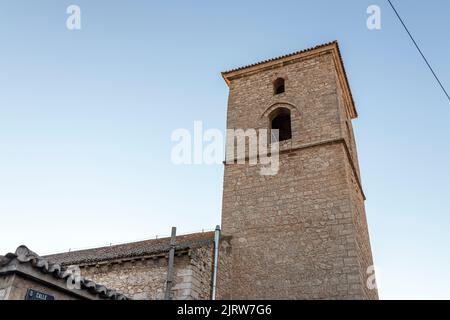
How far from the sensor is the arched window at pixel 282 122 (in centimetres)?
1200

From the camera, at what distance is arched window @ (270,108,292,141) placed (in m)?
12.0

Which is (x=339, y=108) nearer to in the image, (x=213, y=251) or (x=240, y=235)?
(x=240, y=235)

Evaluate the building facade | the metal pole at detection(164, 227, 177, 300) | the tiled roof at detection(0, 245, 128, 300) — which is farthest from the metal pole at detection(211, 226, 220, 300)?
the tiled roof at detection(0, 245, 128, 300)

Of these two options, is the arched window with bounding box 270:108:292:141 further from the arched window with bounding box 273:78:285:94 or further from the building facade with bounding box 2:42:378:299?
the arched window with bounding box 273:78:285:94

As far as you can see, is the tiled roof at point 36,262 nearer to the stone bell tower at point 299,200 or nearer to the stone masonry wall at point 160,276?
the stone masonry wall at point 160,276

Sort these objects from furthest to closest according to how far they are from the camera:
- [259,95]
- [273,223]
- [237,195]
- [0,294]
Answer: [259,95]
[237,195]
[273,223]
[0,294]

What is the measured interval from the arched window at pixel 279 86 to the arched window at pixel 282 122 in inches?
34.1

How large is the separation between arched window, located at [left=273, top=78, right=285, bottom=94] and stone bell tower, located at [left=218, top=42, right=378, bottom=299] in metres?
0.03

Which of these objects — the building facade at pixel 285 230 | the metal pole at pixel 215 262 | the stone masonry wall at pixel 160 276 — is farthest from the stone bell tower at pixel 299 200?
the stone masonry wall at pixel 160 276

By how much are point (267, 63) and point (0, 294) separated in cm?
1024

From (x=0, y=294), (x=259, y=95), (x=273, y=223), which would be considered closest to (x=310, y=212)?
(x=273, y=223)

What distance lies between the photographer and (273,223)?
9.58 m

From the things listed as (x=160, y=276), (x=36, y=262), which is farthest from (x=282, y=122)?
(x=36, y=262)
